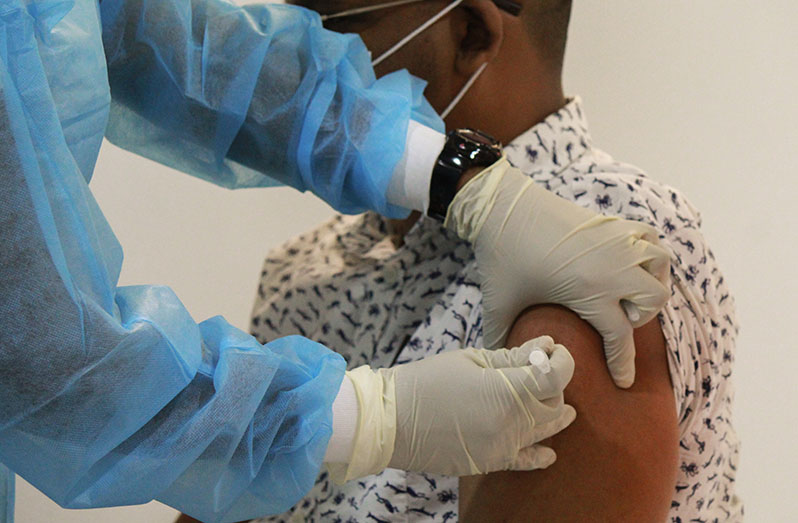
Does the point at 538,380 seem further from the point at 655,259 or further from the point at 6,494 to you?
the point at 6,494

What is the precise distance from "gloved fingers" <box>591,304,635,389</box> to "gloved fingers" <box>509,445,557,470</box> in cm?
14

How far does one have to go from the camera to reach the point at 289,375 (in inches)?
38.7

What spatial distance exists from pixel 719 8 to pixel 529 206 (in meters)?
1.28

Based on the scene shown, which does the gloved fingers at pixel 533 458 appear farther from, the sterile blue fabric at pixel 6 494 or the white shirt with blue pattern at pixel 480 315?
the sterile blue fabric at pixel 6 494

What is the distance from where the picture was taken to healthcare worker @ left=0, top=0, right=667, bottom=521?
0.83 m

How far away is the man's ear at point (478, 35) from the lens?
4.69 ft

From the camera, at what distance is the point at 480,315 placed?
1.32m

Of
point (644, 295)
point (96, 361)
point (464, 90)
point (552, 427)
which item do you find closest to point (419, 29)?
point (464, 90)

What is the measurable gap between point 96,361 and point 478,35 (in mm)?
879

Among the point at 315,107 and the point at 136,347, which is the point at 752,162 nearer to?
the point at 315,107

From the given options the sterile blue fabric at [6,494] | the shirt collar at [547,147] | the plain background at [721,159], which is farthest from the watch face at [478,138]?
the plain background at [721,159]

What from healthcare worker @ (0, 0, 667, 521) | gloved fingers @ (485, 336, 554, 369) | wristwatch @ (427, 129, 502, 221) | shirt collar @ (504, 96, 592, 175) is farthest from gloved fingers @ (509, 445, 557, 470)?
shirt collar @ (504, 96, 592, 175)

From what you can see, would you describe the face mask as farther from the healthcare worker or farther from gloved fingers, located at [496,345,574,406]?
gloved fingers, located at [496,345,574,406]

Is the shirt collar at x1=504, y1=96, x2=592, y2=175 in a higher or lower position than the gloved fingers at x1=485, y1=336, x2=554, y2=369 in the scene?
higher
